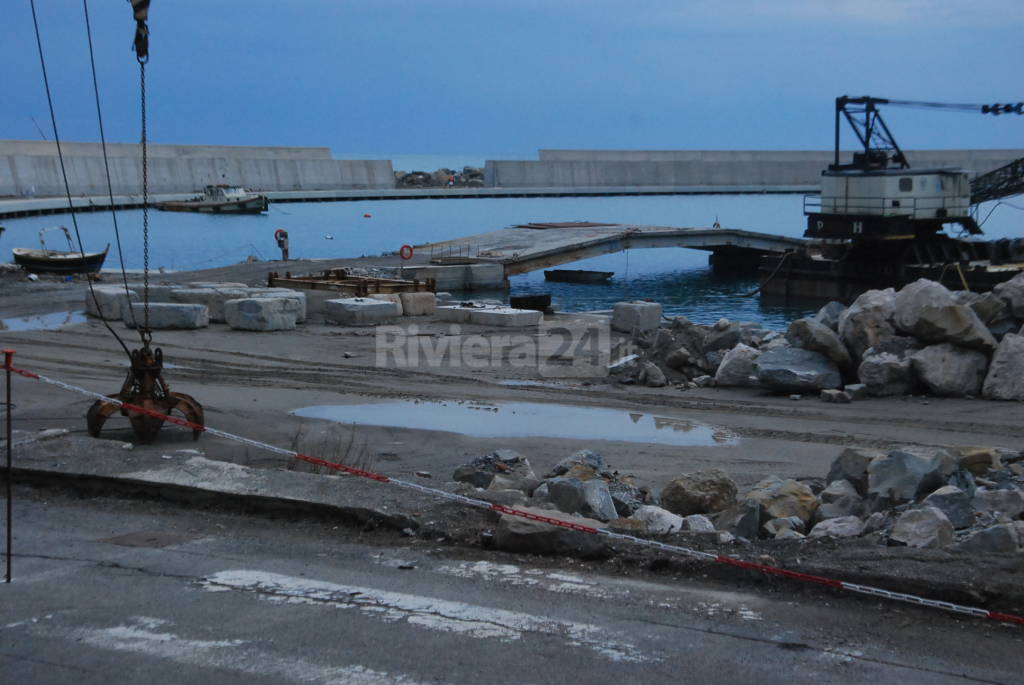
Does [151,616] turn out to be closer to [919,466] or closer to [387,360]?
[919,466]

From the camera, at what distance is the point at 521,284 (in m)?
49.7

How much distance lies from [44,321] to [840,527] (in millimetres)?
20090

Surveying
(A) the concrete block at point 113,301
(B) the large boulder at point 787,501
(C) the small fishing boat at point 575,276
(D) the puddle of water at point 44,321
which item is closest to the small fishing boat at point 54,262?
(D) the puddle of water at point 44,321

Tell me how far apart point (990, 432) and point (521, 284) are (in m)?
36.7

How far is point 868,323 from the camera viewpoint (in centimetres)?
1681

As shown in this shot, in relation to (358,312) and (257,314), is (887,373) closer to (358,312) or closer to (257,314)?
(358,312)

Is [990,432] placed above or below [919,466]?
below

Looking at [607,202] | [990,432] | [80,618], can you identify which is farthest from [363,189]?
[80,618]

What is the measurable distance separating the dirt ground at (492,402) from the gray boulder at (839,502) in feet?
6.19

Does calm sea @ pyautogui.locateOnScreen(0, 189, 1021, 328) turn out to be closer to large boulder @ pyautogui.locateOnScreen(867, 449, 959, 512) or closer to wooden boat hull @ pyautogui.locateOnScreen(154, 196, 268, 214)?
wooden boat hull @ pyautogui.locateOnScreen(154, 196, 268, 214)

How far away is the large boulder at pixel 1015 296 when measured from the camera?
1648cm

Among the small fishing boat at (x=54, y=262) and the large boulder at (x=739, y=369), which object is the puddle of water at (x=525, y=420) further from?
the small fishing boat at (x=54, y=262)

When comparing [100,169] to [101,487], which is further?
[100,169]

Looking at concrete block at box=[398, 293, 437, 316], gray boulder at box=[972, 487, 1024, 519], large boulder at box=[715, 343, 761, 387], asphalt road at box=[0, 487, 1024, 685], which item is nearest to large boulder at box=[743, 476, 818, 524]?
gray boulder at box=[972, 487, 1024, 519]
